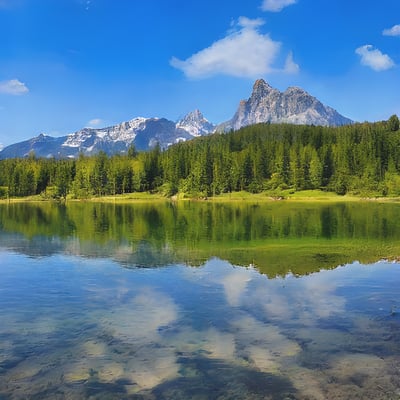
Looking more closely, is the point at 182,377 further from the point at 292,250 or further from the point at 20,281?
the point at 292,250

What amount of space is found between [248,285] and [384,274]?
12245 mm

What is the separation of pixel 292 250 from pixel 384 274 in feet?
45.3

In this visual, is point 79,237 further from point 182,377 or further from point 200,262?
point 182,377

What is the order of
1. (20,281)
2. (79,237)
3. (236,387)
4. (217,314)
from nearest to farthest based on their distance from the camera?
(236,387) < (217,314) < (20,281) < (79,237)

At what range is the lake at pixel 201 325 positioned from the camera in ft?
51.4

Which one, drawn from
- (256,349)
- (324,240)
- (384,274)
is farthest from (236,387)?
(324,240)

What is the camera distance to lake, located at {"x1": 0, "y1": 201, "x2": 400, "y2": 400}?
617 inches

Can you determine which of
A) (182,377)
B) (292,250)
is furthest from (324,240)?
(182,377)

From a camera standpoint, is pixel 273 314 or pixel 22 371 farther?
pixel 273 314

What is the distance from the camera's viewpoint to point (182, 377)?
16203 mm

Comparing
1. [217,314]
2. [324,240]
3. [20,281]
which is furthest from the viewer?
[324,240]

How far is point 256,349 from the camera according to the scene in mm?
18859

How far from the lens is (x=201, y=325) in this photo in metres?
22.3

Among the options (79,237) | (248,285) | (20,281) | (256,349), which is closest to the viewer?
(256,349)
